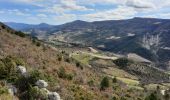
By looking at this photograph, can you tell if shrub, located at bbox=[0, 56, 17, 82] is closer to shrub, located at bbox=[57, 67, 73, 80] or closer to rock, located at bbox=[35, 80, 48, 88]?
rock, located at bbox=[35, 80, 48, 88]

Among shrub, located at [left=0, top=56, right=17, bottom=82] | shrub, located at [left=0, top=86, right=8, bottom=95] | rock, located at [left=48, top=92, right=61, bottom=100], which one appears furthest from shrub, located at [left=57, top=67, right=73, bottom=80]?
shrub, located at [left=0, top=86, right=8, bottom=95]

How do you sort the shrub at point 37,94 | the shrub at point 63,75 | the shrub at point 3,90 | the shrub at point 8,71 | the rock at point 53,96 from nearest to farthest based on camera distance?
the shrub at point 3,90
the shrub at point 37,94
the rock at point 53,96
the shrub at point 8,71
the shrub at point 63,75

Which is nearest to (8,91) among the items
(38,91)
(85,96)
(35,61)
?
(38,91)

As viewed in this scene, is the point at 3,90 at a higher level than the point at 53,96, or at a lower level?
higher

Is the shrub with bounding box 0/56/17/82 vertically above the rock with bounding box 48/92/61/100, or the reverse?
the shrub with bounding box 0/56/17/82

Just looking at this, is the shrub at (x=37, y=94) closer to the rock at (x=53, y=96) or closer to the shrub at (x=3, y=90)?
the rock at (x=53, y=96)

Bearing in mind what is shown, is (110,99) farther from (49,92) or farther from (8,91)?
(8,91)

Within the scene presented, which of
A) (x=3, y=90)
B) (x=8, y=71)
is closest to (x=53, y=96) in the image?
(x=8, y=71)

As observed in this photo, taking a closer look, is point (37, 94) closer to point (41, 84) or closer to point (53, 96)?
point (53, 96)

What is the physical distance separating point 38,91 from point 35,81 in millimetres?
3657

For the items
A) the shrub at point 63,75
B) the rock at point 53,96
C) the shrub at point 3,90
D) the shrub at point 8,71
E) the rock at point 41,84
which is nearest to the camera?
the shrub at point 3,90

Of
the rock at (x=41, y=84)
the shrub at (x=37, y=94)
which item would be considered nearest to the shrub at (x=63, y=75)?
the rock at (x=41, y=84)

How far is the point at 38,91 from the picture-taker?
141 ft

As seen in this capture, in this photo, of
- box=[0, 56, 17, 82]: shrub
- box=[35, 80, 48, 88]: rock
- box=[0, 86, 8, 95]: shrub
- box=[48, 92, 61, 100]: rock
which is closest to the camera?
box=[0, 86, 8, 95]: shrub
